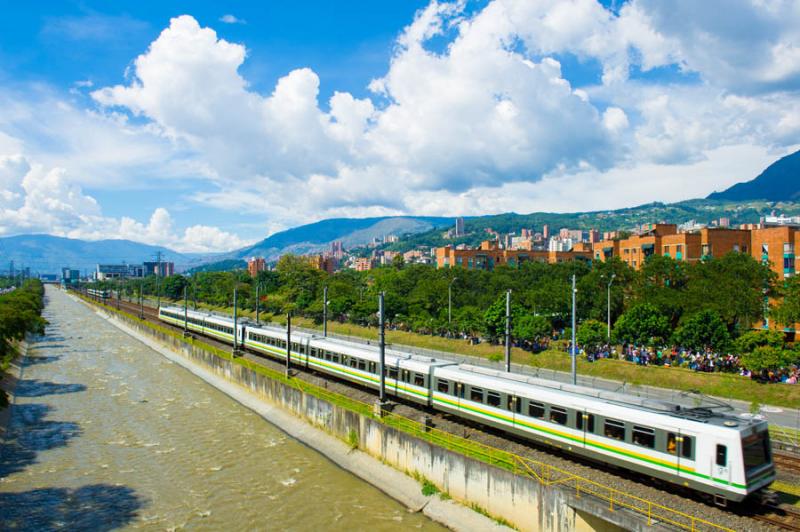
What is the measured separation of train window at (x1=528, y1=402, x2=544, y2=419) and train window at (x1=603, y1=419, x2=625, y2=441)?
2.82 m

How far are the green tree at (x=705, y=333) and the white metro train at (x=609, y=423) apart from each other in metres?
22.5

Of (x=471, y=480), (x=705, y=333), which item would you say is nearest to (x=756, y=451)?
(x=471, y=480)

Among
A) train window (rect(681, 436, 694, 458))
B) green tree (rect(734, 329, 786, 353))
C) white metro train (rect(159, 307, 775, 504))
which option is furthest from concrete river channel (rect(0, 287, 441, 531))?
green tree (rect(734, 329, 786, 353))

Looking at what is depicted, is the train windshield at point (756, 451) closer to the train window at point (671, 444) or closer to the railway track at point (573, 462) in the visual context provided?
the railway track at point (573, 462)

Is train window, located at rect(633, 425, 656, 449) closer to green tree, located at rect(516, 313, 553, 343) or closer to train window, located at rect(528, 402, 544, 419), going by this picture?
train window, located at rect(528, 402, 544, 419)

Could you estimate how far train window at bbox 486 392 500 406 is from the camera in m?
23.2

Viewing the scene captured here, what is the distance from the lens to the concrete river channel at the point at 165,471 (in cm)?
2095

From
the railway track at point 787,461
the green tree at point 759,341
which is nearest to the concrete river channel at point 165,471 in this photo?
the railway track at point 787,461

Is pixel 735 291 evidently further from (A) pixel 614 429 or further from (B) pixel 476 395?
(A) pixel 614 429

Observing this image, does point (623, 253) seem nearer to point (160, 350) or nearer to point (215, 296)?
point (160, 350)

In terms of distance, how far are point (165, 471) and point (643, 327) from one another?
1428 inches

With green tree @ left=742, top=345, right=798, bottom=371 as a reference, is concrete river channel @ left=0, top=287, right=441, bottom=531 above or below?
below

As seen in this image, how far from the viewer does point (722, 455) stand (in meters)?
16.0

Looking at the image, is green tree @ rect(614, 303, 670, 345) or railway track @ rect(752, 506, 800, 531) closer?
railway track @ rect(752, 506, 800, 531)
